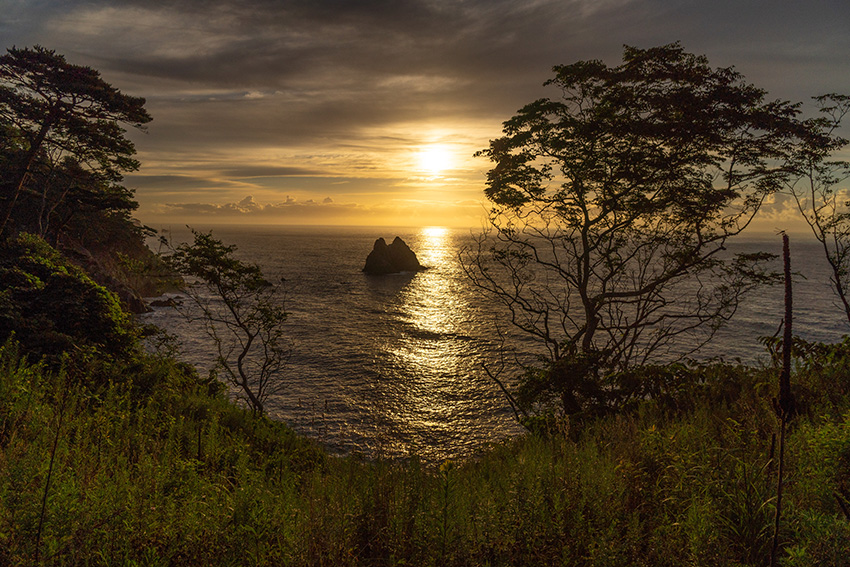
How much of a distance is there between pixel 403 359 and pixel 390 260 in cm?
6384

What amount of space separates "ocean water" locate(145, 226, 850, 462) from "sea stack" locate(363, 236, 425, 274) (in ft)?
84.7

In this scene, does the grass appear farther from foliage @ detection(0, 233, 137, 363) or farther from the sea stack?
the sea stack

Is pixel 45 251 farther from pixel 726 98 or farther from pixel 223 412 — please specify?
pixel 726 98

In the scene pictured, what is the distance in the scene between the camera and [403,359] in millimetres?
36344

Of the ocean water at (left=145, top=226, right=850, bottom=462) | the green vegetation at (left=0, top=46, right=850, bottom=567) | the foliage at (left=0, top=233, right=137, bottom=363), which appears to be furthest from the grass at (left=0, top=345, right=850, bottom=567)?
the foliage at (left=0, top=233, right=137, bottom=363)

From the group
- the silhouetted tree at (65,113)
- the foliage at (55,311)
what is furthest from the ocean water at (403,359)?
the silhouetted tree at (65,113)

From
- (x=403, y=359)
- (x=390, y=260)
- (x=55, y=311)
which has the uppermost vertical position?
(x=390, y=260)

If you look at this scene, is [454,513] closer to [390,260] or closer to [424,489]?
[424,489]

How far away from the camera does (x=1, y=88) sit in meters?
20.5

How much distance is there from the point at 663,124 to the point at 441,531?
1373 cm

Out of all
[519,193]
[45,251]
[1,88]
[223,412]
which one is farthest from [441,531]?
[1,88]

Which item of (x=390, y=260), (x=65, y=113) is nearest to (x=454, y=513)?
(x=65, y=113)

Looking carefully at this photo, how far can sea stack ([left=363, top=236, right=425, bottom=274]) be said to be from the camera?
3765 inches

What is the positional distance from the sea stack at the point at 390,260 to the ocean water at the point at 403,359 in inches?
1016
